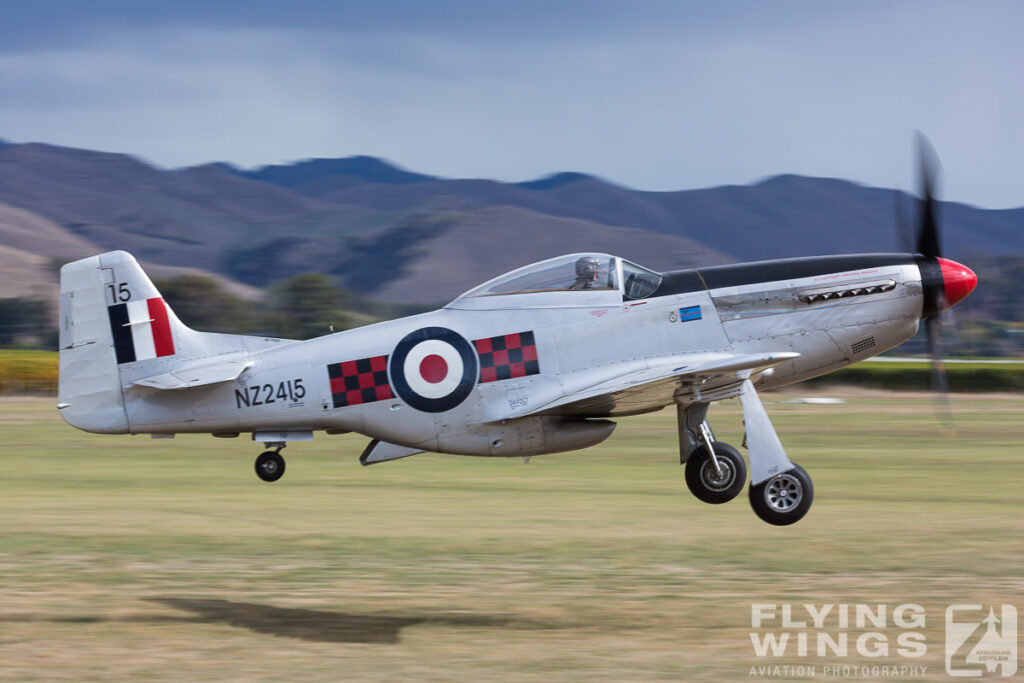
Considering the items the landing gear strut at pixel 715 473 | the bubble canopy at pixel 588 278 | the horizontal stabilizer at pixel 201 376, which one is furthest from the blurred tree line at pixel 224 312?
the landing gear strut at pixel 715 473

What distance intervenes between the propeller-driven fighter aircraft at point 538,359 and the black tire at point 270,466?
0.74 metres

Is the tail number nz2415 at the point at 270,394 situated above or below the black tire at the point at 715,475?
above

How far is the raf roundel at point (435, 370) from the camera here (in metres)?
10.9

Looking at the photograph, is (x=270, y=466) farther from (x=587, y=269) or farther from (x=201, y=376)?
(x=587, y=269)

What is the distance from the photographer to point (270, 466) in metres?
12.0

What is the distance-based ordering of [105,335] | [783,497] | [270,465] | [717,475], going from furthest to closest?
1. [270,465]
2. [105,335]
3. [717,475]
4. [783,497]

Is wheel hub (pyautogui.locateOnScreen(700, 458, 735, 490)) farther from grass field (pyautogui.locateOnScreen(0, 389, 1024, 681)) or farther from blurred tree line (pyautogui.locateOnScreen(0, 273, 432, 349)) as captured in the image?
blurred tree line (pyautogui.locateOnScreen(0, 273, 432, 349))

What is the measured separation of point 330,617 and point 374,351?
9.41 ft

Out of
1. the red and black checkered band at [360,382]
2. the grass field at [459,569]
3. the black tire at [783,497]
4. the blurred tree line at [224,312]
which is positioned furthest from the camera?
the blurred tree line at [224,312]

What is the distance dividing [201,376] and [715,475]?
532 centimetres

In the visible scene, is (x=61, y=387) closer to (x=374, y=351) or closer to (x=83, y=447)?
(x=374, y=351)

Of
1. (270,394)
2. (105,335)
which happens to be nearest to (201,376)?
(270,394)

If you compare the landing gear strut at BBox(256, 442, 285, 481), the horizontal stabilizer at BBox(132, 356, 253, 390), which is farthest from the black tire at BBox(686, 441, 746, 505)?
the horizontal stabilizer at BBox(132, 356, 253, 390)

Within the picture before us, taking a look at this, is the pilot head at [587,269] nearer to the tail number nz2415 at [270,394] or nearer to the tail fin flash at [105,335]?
the tail number nz2415 at [270,394]
